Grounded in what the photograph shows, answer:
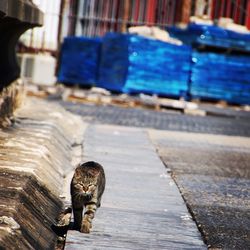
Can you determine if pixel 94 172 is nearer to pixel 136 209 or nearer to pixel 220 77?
pixel 136 209

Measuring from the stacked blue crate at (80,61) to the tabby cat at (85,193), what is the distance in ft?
52.7

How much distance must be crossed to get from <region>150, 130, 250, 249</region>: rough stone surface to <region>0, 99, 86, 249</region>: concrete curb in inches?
44.8

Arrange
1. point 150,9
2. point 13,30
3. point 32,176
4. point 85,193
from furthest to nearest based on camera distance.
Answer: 1. point 150,9
2. point 13,30
3. point 32,176
4. point 85,193

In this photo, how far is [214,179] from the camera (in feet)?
25.4

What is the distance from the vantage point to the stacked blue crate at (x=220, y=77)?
1938 cm

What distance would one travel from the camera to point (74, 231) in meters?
4.96

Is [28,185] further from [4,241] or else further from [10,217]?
[4,241]

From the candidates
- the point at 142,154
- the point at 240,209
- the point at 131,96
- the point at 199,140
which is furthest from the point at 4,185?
the point at 131,96

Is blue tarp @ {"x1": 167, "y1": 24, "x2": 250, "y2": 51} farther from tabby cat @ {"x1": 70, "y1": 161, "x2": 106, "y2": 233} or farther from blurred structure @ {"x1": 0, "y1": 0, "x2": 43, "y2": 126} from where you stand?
tabby cat @ {"x1": 70, "y1": 161, "x2": 106, "y2": 233}

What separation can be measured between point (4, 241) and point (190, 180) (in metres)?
3.82

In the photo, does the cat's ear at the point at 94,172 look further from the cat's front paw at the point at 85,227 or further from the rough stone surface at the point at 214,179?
the rough stone surface at the point at 214,179

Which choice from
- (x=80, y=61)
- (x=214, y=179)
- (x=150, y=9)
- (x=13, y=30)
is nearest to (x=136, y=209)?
(x=214, y=179)

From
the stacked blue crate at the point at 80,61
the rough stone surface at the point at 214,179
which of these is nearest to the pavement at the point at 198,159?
the rough stone surface at the point at 214,179

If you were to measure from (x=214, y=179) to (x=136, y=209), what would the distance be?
201 centimetres
